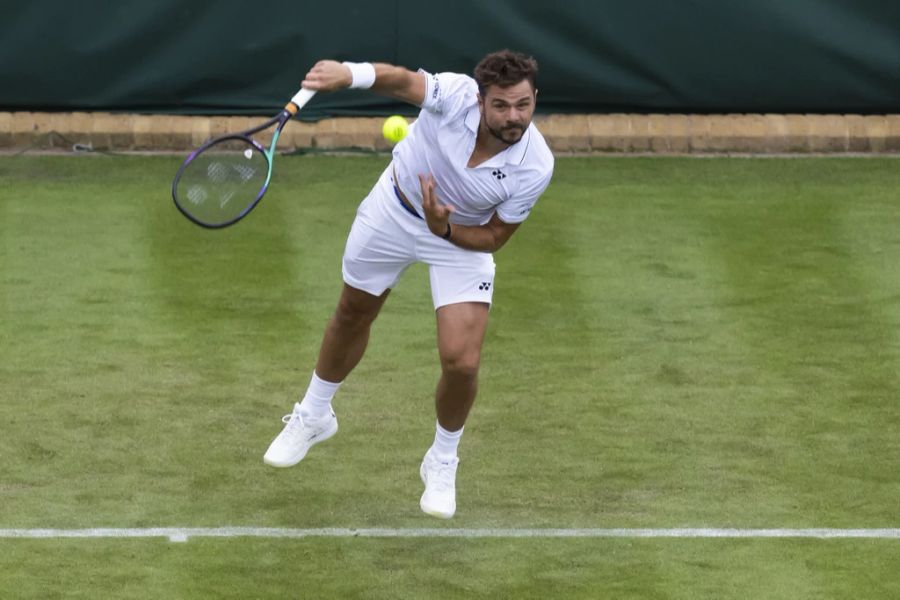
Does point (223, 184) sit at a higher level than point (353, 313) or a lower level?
higher

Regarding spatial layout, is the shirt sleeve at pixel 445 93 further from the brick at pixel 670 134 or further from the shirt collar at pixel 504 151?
the brick at pixel 670 134

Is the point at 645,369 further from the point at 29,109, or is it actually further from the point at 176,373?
the point at 29,109

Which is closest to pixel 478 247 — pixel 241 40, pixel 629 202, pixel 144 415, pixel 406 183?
pixel 406 183

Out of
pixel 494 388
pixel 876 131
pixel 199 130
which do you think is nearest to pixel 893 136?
pixel 876 131

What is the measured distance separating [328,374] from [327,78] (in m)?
1.58

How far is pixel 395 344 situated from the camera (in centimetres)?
889

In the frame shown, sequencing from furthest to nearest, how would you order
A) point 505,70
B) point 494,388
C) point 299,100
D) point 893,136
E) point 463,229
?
1. point 893,136
2. point 494,388
3. point 463,229
4. point 505,70
5. point 299,100

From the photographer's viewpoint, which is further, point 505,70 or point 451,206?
point 451,206

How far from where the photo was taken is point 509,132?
20.7 ft

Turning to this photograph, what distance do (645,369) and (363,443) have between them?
1.60m

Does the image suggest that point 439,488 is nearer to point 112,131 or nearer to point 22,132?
point 112,131

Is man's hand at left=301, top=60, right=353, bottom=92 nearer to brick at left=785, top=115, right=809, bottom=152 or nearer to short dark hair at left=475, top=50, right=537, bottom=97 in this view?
short dark hair at left=475, top=50, right=537, bottom=97

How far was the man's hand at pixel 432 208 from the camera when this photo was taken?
624cm

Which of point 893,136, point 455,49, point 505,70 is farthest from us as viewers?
point 893,136
